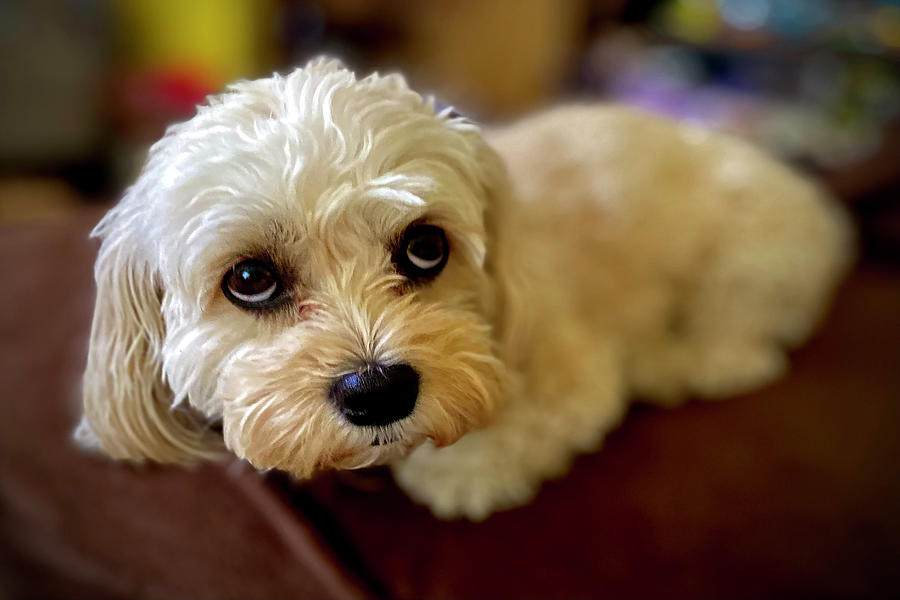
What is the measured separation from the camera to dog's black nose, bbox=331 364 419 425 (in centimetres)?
83

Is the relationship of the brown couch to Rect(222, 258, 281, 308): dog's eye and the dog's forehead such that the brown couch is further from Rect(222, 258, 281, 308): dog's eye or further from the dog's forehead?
the dog's forehead

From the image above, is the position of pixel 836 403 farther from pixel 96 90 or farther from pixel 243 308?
pixel 96 90

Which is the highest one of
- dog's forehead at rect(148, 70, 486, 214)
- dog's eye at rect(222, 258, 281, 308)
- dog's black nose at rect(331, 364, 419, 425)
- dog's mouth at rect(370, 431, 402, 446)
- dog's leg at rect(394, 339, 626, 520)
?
dog's forehead at rect(148, 70, 486, 214)

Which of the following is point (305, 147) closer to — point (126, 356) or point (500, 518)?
point (126, 356)

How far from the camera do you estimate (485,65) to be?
4594mm

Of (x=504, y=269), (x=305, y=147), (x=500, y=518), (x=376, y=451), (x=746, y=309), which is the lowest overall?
(x=500, y=518)

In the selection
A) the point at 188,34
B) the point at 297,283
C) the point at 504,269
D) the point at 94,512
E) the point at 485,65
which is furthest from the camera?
the point at 485,65

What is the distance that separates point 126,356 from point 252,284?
0.70 ft

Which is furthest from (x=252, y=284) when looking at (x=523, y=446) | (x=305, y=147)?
(x=523, y=446)

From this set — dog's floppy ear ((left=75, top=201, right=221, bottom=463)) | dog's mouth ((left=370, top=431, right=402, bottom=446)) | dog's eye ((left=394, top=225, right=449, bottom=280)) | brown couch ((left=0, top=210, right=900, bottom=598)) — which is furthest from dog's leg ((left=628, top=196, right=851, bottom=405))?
dog's floppy ear ((left=75, top=201, right=221, bottom=463))

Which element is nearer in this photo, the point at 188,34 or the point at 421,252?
the point at 421,252

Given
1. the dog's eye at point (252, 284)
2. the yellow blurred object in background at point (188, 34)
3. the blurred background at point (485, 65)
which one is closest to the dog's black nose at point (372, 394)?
the dog's eye at point (252, 284)

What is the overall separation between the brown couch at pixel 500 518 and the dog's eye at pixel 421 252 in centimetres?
37

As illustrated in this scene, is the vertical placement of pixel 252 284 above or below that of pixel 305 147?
below
